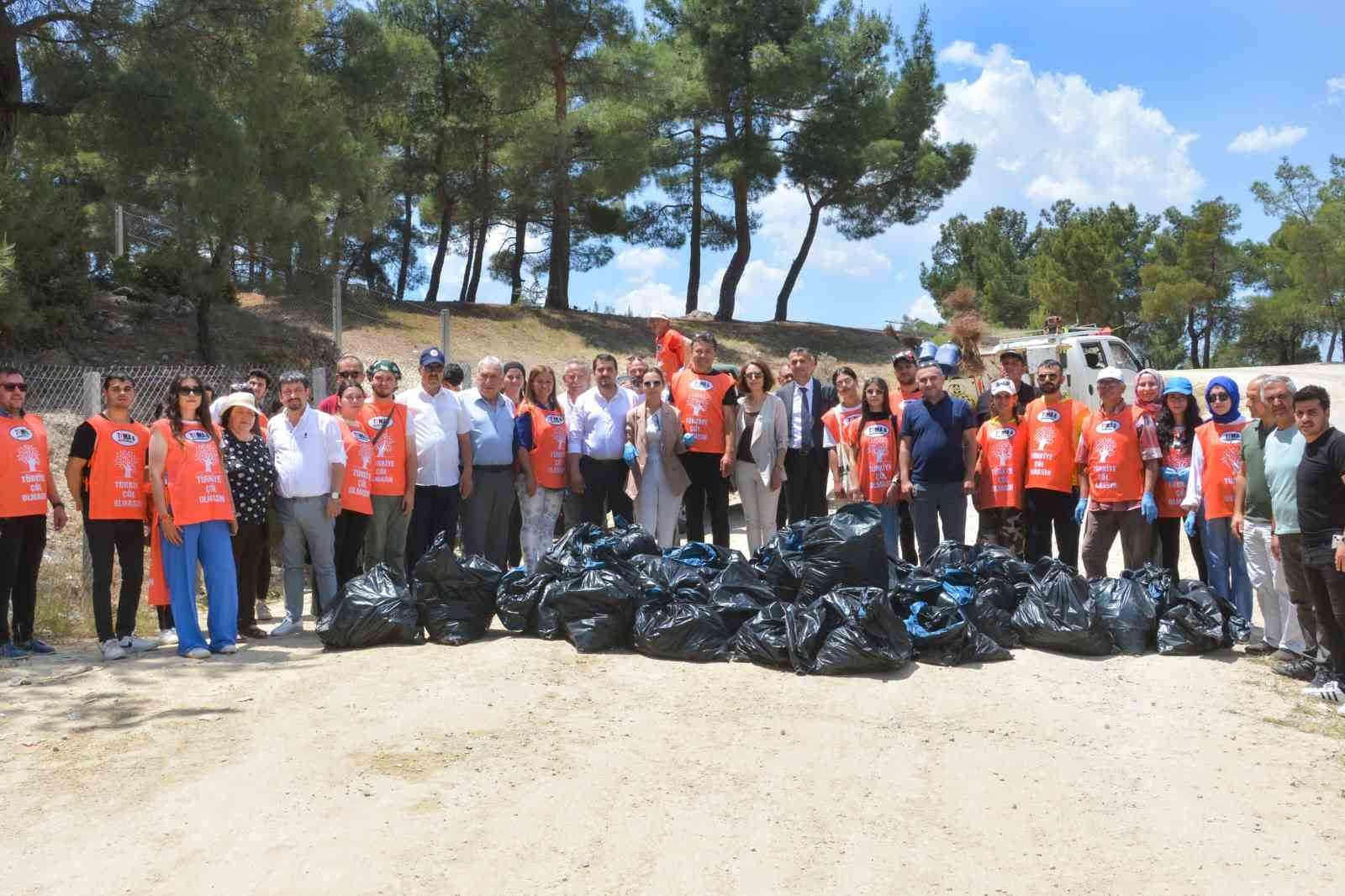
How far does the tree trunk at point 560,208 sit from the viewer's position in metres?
27.5

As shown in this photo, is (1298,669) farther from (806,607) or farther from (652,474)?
(652,474)

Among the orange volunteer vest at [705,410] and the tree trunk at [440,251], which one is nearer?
the orange volunteer vest at [705,410]

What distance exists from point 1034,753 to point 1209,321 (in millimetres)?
50776

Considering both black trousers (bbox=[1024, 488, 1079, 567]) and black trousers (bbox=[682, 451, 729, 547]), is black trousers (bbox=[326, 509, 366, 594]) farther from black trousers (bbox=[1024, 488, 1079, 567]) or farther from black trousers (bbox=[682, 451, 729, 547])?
black trousers (bbox=[1024, 488, 1079, 567])

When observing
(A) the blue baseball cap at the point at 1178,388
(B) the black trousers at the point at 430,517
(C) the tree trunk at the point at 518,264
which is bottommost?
(B) the black trousers at the point at 430,517

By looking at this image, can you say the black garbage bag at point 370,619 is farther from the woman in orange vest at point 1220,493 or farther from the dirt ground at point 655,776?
A: the woman in orange vest at point 1220,493

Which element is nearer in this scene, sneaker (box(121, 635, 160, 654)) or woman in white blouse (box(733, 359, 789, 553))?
sneaker (box(121, 635, 160, 654))

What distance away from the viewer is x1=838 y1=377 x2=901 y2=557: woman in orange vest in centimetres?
790

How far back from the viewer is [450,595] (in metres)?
6.63

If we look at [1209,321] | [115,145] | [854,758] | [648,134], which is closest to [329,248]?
[115,145]

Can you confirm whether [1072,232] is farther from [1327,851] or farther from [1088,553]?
[1327,851]

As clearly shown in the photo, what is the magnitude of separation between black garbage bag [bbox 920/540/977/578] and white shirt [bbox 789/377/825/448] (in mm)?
1692

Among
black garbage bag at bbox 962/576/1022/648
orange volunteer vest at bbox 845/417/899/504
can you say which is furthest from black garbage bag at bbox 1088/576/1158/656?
orange volunteer vest at bbox 845/417/899/504

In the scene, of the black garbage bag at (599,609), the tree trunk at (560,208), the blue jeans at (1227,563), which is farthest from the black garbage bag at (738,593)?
the tree trunk at (560,208)
